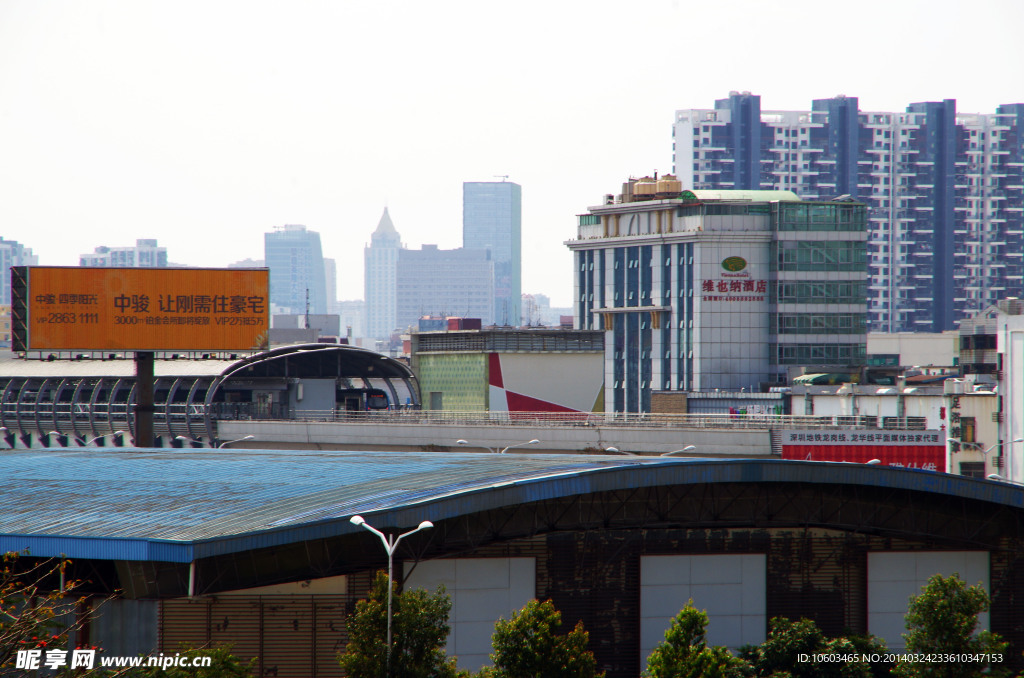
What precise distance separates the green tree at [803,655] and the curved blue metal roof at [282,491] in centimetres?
573

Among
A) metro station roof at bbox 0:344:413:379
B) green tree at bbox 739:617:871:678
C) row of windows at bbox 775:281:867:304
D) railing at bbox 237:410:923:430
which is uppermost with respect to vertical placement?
row of windows at bbox 775:281:867:304

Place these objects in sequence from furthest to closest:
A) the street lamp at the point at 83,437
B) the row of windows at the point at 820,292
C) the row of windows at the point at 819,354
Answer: the row of windows at the point at 819,354 < the row of windows at the point at 820,292 < the street lamp at the point at 83,437

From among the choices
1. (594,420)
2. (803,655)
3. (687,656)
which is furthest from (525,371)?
(687,656)

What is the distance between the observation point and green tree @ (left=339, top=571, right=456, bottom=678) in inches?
1287

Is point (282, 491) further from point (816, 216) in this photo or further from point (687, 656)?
point (816, 216)

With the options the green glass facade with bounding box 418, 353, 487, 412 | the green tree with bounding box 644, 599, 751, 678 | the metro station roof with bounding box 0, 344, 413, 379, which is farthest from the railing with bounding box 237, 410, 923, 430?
the green tree with bounding box 644, 599, 751, 678

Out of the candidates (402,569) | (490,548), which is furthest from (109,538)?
(490,548)

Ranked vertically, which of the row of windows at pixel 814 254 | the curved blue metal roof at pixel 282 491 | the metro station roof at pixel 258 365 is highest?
the row of windows at pixel 814 254

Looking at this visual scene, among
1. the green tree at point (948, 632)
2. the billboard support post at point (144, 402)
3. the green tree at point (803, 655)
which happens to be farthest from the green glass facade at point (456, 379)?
the green tree at point (948, 632)

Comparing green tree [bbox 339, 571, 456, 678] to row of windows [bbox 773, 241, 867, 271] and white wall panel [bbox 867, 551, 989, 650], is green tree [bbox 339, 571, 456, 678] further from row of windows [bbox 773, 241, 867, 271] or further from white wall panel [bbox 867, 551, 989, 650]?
row of windows [bbox 773, 241, 867, 271]

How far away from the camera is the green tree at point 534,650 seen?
3350cm

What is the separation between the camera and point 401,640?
3278cm

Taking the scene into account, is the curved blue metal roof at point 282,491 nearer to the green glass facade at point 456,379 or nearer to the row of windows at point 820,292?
the green glass facade at point 456,379

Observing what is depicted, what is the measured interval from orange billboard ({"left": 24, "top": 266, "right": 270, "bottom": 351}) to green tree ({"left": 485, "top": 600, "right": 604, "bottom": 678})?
63069mm
